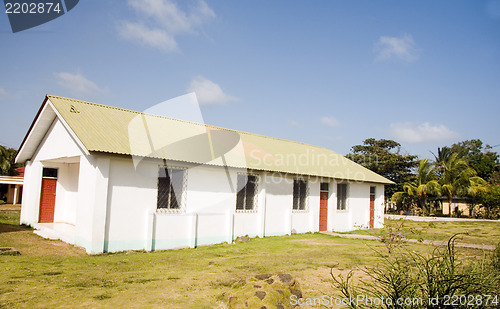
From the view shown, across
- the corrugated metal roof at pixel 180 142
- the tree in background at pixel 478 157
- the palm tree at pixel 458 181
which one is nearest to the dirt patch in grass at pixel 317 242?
the corrugated metal roof at pixel 180 142

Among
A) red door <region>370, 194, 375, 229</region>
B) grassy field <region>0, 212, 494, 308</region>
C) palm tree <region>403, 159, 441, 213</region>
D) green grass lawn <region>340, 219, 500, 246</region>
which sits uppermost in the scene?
palm tree <region>403, 159, 441, 213</region>

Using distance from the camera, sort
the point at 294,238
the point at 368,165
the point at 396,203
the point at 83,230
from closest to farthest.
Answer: the point at 83,230
the point at 294,238
the point at 396,203
the point at 368,165

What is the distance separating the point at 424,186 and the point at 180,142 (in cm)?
2892

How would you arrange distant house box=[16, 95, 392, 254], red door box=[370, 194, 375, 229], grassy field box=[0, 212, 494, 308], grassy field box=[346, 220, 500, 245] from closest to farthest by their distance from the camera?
grassy field box=[0, 212, 494, 308] → distant house box=[16, 95, 392, 254] → grassy field box=[346, 220, 500, 245] → red door box=[370, 194, 375, 229]

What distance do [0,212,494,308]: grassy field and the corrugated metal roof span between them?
3.22 metres

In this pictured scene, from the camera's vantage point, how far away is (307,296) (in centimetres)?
686

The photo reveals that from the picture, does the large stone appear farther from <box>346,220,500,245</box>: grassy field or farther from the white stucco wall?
the white stucco wall

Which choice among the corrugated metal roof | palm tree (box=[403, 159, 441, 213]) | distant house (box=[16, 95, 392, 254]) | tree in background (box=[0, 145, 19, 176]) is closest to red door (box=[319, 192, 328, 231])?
distant house (box=[16, 95, 392, 254])

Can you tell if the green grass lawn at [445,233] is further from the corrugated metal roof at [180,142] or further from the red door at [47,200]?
the red door at [47,200]

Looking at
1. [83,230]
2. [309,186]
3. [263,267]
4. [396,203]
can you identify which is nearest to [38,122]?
[83,230]

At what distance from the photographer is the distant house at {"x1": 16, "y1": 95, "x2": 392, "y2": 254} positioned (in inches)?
434

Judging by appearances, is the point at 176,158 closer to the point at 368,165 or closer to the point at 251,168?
the point at 251,168

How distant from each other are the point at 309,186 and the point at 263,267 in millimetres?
8765

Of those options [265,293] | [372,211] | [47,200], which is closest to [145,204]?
[47,200]
